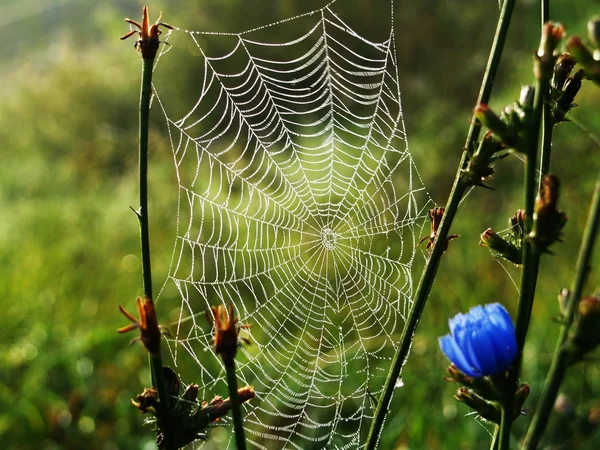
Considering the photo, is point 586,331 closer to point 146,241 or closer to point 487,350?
point 487,350

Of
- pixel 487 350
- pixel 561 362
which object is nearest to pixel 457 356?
pixel 487 350

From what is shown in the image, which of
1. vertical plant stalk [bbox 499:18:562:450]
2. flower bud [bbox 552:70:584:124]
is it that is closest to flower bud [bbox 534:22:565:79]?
vertical plant stalk [bbox 499:18:562:450]

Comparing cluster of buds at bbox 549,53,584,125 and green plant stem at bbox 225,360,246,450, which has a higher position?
cluster of buds at bbox 549,53,584,125

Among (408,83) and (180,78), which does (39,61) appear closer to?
(180,78)

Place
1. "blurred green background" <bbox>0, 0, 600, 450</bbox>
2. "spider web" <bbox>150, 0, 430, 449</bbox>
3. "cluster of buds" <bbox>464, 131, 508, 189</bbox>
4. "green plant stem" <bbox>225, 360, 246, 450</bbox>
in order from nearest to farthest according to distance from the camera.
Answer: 1. "green plant stem" <bbox>225, 360, 246, 450</bbox>
2. "cluster of buds" <bbox>464, 131, 508, 189</bbox>
3. "spider web" <bbox>150, 0, 430, 449</bbox>
4. "blurred green background" <bbox>0, 0, 600, 450</bbox>

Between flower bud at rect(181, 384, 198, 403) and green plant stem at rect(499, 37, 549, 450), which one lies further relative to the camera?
flower bud at rect(181, 384, 198, 403)

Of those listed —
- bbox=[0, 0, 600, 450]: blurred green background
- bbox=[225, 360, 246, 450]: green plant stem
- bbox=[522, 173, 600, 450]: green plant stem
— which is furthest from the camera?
bbox=[0, 0, 600, 450]: blurred green background

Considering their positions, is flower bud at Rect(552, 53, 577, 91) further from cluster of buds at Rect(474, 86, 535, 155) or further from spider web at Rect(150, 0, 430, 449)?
spider web at Rect(150, 0, 430, 449)
